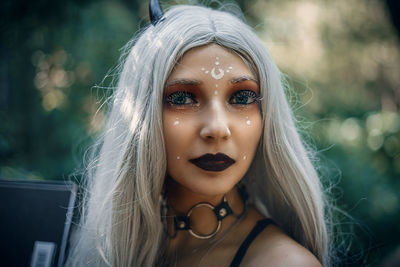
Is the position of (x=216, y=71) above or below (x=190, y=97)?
above

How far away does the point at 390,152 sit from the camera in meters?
2.21

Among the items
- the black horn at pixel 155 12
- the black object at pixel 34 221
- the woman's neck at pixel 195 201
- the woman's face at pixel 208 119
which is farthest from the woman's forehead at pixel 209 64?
the black object at pixel 34 221

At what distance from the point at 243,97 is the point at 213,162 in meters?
0.32

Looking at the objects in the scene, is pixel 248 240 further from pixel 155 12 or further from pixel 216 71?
pixel 155 12

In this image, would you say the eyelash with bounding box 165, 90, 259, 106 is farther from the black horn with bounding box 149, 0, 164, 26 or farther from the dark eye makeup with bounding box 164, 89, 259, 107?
the black horn with bounding box 149, 0, 164, 26

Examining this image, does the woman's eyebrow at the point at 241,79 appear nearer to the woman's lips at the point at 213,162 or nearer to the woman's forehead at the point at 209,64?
the woman's forehead at the point at 209,64

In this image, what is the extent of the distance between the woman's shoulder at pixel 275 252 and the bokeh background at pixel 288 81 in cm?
100

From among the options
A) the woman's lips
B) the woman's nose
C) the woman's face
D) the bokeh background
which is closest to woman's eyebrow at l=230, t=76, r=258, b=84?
the woman's face

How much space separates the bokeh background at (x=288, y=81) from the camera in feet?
7.06

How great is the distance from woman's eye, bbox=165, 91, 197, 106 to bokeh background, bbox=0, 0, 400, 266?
1.20m

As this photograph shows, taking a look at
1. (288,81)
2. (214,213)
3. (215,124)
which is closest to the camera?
(215,124)

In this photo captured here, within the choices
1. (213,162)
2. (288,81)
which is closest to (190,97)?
(213,162)

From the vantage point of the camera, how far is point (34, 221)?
141cm

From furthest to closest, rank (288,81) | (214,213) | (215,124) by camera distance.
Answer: (288,81) → (214,213) → (215,124)
